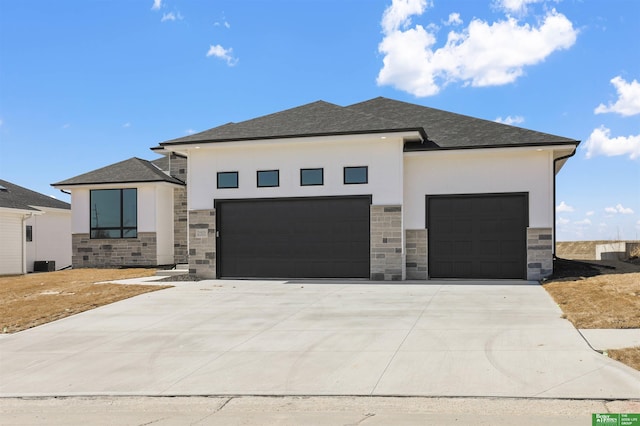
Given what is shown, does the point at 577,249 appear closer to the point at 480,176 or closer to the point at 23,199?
the point at 480,176

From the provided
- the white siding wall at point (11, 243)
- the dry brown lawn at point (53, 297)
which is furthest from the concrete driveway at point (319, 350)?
the white siding wall at point (11, 243)

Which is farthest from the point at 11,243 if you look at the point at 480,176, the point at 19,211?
the point at 480,176

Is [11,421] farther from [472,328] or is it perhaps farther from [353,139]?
[353,139]

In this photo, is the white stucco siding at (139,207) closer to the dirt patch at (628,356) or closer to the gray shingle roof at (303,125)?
the gray shingle roof at (303,125)

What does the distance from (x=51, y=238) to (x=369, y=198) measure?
78.2 feet

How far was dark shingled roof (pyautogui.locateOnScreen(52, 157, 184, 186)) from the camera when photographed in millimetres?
26516

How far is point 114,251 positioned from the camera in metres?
26.9

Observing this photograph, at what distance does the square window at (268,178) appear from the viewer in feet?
64.7

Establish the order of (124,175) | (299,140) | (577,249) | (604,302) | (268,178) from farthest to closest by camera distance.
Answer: (577,249)
(124,175)
(268,178)
(299,140)
(604,302)

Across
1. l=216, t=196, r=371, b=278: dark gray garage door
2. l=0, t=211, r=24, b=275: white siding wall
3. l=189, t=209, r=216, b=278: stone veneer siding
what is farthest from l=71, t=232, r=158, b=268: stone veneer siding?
l=216, t=196, r=371, b=278: dark gray garage door

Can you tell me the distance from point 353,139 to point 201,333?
9.76 metres

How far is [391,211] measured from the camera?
1861 centimetres

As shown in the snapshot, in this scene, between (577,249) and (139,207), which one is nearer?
(139,207)

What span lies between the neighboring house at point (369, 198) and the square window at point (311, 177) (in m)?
0.04
